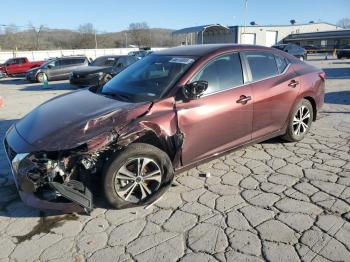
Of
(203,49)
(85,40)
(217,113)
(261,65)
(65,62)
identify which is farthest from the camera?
(85,40)

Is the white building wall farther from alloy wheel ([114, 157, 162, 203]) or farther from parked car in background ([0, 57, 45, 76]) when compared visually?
alloy wheel ([114, 157, 162, 203])

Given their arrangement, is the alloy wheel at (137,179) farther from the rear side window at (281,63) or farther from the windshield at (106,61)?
the windshield at (106,61)

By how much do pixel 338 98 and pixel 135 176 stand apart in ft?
26.5

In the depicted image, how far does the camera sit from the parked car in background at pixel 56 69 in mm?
19844

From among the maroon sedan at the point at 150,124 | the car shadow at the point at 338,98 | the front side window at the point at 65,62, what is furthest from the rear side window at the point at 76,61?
the maroon sedan at the point at 150,124

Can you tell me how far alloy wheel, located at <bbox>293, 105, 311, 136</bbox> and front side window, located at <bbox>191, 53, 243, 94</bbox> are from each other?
5.03ft

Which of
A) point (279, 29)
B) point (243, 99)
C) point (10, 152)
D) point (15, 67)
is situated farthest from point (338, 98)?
point (279, 29)

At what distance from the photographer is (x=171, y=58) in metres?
4.73

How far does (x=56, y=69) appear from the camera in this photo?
2022 centimetres

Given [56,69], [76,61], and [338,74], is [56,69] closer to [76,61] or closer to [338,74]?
[76,61]

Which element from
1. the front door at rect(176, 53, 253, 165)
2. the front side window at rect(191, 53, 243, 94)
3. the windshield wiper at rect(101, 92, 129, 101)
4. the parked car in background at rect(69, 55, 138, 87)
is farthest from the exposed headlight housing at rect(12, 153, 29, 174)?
the parked car in background at rect(69, 55, 138, 87)

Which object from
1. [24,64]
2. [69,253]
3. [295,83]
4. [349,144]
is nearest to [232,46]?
[295,83]

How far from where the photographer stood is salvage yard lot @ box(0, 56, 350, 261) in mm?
3057

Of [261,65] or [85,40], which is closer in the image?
[261,65]
